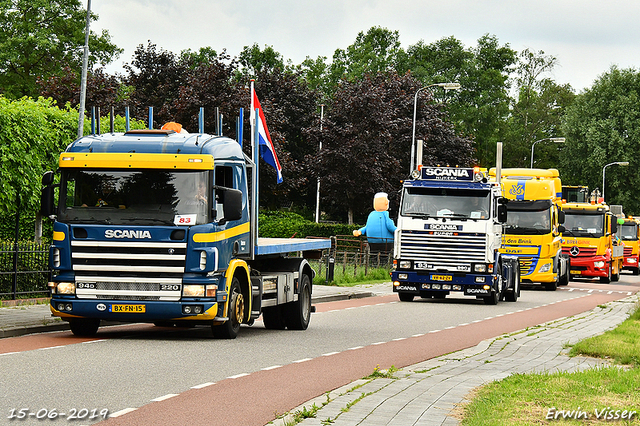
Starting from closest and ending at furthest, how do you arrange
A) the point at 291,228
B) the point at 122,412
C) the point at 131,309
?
the point at 122,412 → the point at 131,309 → the point at 291,228

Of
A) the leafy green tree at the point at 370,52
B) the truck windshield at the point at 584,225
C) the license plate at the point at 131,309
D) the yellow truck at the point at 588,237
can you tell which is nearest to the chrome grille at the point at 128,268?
the license plate at the point at 131,309

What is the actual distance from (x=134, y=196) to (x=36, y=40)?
4595cm

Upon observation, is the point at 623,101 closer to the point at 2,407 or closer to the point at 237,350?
the point at 237,350

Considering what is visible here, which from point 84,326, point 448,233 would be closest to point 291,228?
point 448,233

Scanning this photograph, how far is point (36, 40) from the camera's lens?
56.2 meters

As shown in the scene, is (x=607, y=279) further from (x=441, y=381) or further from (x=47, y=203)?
(x=441, y=381)

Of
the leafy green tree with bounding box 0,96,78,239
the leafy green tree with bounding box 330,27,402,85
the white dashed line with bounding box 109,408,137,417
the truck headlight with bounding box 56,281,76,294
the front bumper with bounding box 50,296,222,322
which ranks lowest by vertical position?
the white dashed line with bounding box 109,408,137,417

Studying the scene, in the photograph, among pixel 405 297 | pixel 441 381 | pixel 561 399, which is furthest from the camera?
pixel 405 297

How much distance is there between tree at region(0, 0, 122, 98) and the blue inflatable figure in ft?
93.3

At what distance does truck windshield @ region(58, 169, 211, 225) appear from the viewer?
13.5 metres

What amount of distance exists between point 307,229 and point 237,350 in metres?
35.1

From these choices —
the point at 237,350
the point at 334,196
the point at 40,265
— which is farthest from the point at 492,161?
the point at 237,350

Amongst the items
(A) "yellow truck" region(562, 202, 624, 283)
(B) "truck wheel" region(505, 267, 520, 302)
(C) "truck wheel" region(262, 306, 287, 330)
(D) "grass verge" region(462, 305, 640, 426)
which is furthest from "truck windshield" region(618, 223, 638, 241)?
(D) "grass verge" region(462, 305, 640, 426)

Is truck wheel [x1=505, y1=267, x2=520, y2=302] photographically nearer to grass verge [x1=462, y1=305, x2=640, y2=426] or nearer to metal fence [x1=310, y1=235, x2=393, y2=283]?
metal fence [x1=310, y1=235, x2=393, y2=283]
